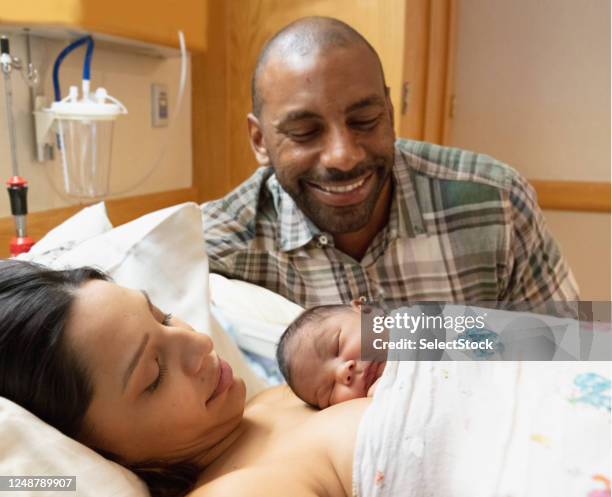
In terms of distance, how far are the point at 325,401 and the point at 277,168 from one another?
27.1 inches

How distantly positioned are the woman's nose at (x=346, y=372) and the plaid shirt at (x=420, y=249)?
54cm

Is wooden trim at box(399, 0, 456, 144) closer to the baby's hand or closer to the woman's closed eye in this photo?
the baby's hand

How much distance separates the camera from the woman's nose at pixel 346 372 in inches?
33.8

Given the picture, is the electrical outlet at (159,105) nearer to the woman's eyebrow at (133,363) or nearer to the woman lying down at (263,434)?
the woman lying down at (263,434)

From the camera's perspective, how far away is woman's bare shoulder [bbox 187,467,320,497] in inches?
24.9

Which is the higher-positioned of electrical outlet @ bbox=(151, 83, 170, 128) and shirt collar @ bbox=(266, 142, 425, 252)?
electrical outlet @ bbox=(151, 83, 170, 128)

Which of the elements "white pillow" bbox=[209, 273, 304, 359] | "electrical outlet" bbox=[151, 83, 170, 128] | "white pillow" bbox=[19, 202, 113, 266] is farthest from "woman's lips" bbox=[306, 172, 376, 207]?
"electrical outlet" bbox=[151, 83, 170, 128]

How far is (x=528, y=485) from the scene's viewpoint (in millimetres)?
586

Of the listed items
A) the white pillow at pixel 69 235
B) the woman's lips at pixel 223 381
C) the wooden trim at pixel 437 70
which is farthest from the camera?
the wooden trim at pixel 437 70

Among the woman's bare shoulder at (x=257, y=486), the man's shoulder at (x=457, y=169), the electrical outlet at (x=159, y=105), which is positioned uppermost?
the electrical outlet at (x=159, y=105)

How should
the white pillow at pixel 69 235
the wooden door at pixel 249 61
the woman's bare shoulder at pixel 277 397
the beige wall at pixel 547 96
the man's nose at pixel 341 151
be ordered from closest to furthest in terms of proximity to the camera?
the woman's bare shoulder at pixel 277 397 < the white pillow at pixel 69 235 < the man's nose at pixel 341 151 < the wooden door at pixel 249 61 < the beige wall at pixel 547 96

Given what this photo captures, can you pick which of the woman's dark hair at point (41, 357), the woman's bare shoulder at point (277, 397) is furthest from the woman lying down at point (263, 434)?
the woman's bare shoulder at point (277, 397)

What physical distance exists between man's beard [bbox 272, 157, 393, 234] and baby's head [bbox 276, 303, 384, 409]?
1.53 ft

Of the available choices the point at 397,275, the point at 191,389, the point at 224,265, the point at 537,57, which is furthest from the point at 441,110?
the point at 191,389
